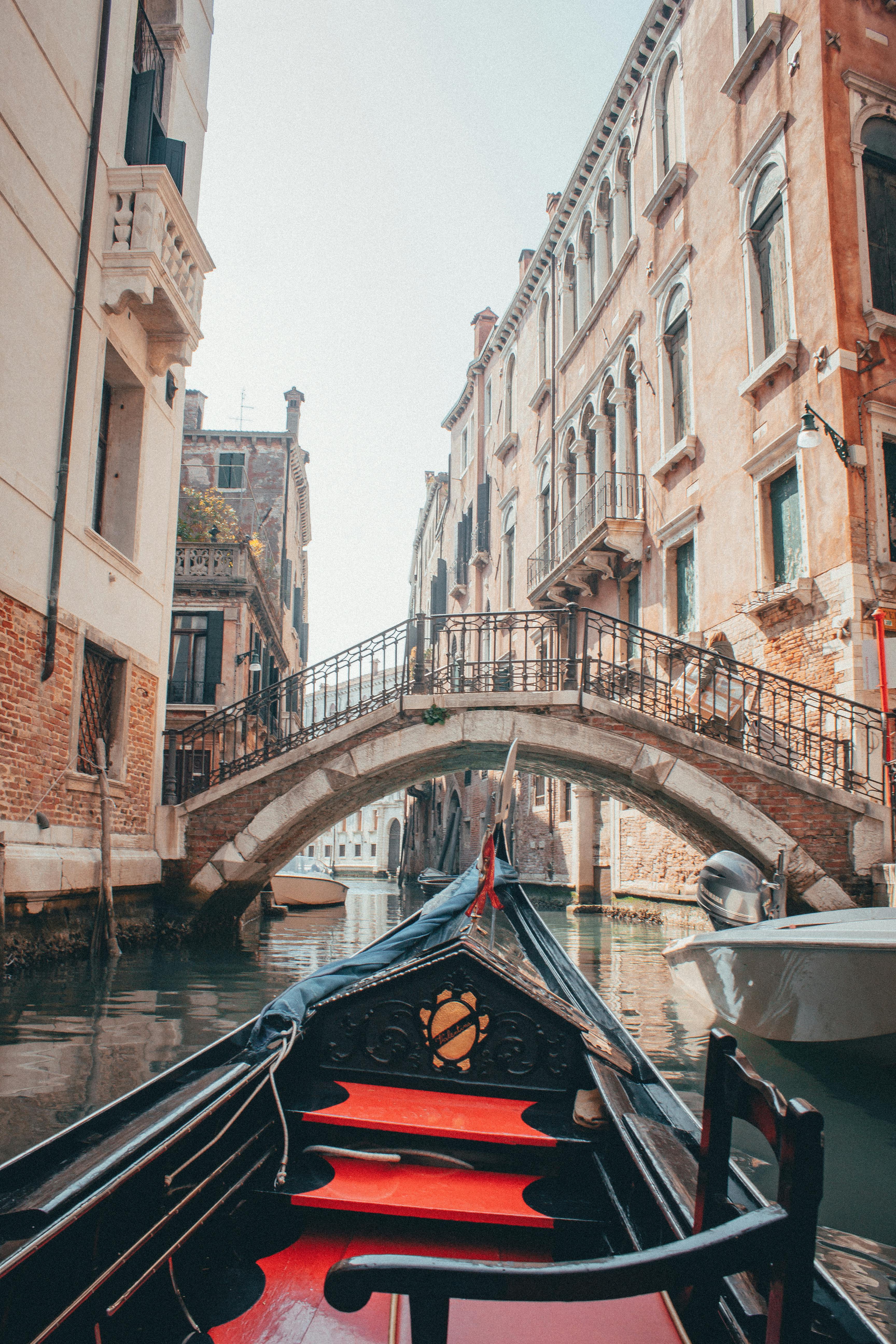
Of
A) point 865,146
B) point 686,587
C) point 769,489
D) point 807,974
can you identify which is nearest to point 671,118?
point 865,146

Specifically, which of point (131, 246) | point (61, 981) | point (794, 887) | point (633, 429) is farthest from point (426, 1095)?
point (633, 429)

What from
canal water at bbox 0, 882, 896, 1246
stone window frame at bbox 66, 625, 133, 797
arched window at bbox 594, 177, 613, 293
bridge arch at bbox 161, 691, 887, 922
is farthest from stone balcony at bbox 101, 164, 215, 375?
arched window at bbox 594, 177, 613, 293

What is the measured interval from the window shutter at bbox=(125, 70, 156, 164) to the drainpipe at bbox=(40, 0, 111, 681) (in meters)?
0.50

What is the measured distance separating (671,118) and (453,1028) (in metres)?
11.6

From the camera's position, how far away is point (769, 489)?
8.19 m

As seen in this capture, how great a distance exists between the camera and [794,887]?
668 cm

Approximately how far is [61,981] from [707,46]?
1082 cm

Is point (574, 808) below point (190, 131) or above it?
below

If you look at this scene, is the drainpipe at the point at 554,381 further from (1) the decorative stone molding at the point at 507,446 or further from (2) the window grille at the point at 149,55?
(2) the window grille at the point at 149,55

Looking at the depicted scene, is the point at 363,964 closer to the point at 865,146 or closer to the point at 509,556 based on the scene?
the point at 865,146

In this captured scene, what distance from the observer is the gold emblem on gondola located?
6.94ft

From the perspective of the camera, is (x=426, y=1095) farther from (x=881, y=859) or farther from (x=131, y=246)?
(x=131, y=246)

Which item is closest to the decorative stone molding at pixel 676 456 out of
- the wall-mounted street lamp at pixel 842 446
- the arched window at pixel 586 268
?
the wall-mounted street lamp at pixel 842 446

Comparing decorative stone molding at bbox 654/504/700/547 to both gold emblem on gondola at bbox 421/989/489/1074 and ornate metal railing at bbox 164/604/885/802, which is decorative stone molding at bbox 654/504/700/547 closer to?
ornate metal railing at bbox 164/604/885/802
